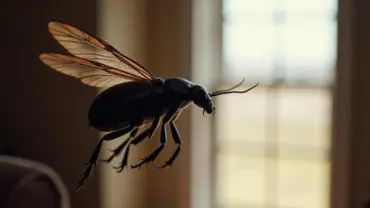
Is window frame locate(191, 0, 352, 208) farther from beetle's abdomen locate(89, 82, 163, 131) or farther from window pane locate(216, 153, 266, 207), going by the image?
beetle's abdomen locate(89, 82, 163, 131)

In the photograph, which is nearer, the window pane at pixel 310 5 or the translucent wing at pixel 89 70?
the translucent wing at pixel 89 70

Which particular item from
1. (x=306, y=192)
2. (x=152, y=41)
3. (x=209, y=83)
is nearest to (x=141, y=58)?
(x=152, y=41)

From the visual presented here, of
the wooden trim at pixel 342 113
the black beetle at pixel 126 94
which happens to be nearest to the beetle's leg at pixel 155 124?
the black beetle at pixel 126 94

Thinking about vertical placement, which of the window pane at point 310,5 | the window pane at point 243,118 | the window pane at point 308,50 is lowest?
the window pane at point 243,118

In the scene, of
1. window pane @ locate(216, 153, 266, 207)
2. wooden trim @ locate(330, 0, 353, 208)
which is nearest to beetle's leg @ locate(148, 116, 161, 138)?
wooden trim @ locate(330, 0, 353, 208)

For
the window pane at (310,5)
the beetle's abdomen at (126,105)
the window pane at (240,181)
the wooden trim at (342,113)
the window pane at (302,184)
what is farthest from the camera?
the window pane at (240,181)

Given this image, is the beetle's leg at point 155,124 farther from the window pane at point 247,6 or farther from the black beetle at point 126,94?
Result: the window pane at point 247,6

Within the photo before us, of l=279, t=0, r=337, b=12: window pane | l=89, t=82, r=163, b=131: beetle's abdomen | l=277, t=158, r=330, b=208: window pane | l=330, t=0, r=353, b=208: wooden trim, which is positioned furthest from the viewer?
l=277, t=158, r=330, b=208: window pane

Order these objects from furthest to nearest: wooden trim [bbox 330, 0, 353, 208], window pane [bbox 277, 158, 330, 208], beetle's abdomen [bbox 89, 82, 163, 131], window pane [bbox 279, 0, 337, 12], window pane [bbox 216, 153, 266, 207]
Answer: window pane [bbox 216, 153, 266, 207]
window pane [bbox 277, 158, 330, 208]
window pane [bbox 279, 0, 337, 12]
wooden trim [bbox 330, 0, 353, 208]
beetle's abdomen [bbox 89, 82, 163, 131]

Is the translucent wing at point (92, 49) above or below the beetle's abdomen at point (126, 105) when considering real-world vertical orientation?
above

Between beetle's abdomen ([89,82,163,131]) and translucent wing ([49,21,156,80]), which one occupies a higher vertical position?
translucent wing ([49,21,156,80])
